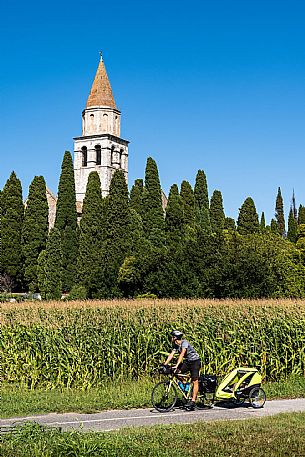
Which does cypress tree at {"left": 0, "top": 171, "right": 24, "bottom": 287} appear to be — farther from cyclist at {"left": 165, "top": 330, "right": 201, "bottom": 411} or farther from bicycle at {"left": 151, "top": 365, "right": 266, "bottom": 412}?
cyclist at {"left": 165, "top": 330, "right": 201, "bottom": 411}

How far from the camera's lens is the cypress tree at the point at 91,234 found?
50.9 m

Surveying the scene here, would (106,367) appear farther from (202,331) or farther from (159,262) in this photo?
(159,262)

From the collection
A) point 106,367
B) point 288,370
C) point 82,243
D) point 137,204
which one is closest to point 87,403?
point 106,367

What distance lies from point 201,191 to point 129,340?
53.9 metres

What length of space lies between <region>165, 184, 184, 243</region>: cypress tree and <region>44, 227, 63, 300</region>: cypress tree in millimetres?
9709

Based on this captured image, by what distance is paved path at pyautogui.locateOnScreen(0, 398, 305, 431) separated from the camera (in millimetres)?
11109

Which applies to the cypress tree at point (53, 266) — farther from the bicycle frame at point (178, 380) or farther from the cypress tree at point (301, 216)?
the cypress tree at point (301, 216)

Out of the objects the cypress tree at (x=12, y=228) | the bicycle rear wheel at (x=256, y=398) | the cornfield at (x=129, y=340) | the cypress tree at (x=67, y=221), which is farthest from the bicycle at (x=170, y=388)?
the cypress tree at (x=12, y=228)

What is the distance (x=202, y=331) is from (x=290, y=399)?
139 inches

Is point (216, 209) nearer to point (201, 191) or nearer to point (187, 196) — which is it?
point (201, 191)

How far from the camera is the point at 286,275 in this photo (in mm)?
39594

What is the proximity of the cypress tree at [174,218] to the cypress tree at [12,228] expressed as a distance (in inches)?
502

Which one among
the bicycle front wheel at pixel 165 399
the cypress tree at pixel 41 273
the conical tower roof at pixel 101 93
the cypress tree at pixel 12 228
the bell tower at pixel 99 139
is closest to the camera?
the bicycle front wheel at pixel 165 399

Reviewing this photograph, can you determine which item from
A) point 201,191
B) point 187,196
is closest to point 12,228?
point 187,196
